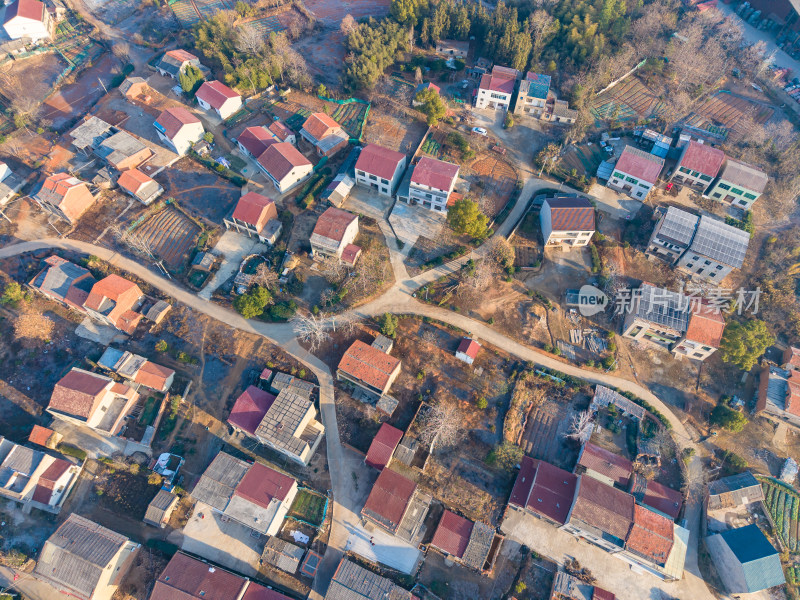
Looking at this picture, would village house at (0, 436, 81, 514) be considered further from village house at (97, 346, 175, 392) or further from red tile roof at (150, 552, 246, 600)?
red tile roof at (150, 552, 246, 600)

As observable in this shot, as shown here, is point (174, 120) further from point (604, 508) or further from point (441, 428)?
point (604, 508)

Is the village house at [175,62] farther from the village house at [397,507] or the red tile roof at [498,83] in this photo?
the village house at [397,507]

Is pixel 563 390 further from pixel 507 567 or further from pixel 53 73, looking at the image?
pixel 53 73

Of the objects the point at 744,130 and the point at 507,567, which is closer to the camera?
the point at 507,567

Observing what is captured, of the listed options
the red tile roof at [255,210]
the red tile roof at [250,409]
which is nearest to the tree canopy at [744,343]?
the red tile roof at [250,409]

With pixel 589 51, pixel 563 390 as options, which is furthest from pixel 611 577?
pixel 589 51
